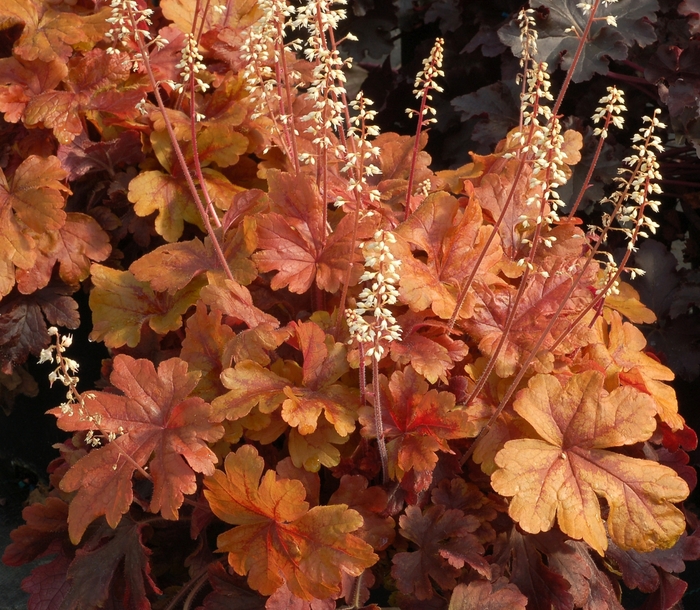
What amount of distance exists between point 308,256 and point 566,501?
2.20ft

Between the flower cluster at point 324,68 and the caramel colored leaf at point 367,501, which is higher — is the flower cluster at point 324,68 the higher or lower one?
the higher one

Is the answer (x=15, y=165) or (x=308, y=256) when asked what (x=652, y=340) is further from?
(x=15, y=165)

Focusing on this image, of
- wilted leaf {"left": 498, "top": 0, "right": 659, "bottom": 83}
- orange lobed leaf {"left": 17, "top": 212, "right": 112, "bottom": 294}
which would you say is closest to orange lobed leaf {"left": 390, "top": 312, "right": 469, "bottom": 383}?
orange lobed leaf {"left": 17, "top": 212, "right": 112, "bottom": 294}

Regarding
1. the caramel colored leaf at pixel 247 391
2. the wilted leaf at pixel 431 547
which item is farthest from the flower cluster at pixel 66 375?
the wilted leaf at pixel 431 547

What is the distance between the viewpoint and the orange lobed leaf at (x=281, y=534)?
1187 millimetres

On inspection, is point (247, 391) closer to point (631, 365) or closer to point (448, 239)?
point (448, 239)

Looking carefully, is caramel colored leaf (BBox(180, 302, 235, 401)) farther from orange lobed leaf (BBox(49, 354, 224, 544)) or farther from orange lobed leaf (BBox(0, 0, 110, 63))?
orange lobed leaf (BBox(0, 0, 110, 63))

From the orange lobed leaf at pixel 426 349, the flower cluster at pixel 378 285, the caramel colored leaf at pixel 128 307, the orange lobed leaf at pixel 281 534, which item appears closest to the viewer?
the flower cluster at pixel 378 285

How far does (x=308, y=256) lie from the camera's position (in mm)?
1526

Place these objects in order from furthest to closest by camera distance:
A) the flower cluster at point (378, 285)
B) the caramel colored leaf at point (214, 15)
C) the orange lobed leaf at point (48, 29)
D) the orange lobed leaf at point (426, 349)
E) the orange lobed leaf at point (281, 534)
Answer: the caramel colored leaf at point (214, 15)
the orange lobed leaf at point (48, 29)
the orange lobed leaf at point (426, 349)
the orange lobed leaf at point (281, 534)
the flower cluster at point (378, 285)

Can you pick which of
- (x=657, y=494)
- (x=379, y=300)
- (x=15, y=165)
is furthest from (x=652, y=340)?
(x=15, y=165)

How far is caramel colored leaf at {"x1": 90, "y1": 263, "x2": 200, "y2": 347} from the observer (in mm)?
1596

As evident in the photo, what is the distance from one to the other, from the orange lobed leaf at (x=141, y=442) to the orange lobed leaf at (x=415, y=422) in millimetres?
289

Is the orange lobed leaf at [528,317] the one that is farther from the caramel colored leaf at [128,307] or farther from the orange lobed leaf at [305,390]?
the caramel colored leaf at [128,307]
